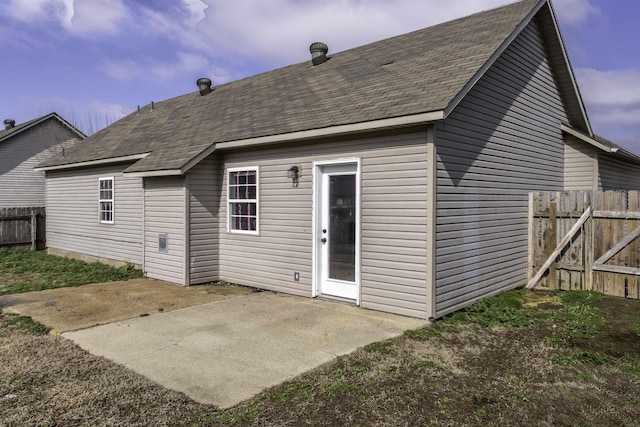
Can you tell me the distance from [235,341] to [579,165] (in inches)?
357

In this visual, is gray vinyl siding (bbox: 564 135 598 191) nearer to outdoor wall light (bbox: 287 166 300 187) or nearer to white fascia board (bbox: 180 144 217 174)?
outdoor wall light (bbox: 287 166 300 187)

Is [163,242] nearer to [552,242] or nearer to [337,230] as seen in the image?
[337,230]

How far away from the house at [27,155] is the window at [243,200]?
17011 mm

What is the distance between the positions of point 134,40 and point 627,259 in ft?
47.1

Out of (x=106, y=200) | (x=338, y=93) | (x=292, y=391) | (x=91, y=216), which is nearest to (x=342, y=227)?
(x=338, y=93)

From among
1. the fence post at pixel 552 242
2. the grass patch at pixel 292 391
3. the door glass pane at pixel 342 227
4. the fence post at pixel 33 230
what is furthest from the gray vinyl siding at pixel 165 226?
the fence post at pixel 33 230

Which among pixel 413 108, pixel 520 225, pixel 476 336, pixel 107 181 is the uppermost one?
pixel 413 108

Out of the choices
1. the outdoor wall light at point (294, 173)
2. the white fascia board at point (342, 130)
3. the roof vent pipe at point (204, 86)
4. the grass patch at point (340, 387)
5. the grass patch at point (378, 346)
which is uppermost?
the roof vent pipe at point (204, 86)

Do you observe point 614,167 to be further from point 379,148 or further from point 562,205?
point 379,148

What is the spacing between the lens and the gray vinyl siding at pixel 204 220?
9.44 metres

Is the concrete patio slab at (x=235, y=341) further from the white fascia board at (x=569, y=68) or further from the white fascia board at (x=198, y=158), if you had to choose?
the white fascia board at (x=569, y=68)

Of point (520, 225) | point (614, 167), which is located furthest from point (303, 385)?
point (614, 167)

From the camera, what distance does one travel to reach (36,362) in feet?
15.8

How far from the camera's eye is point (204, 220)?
9.62 metres
